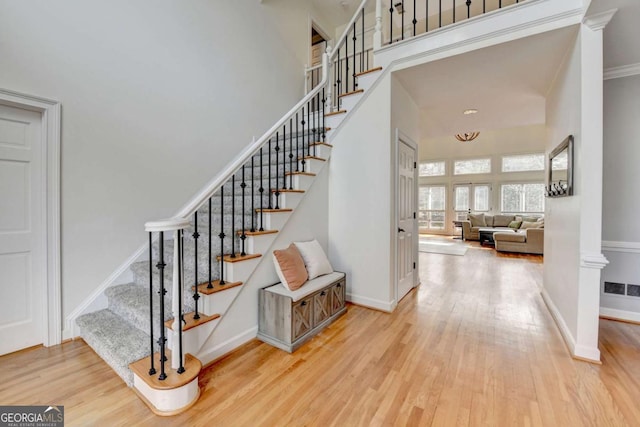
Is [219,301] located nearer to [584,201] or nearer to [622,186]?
[584,201]

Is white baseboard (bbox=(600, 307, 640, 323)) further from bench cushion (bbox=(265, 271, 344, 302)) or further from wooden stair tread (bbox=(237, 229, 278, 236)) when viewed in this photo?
wooden stair tread (bbox=(237, 229, 278, 236))

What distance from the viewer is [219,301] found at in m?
2.11

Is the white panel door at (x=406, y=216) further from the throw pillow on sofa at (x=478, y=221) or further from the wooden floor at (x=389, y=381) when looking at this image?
the throw pillow on sofa at (x=478, y=221)

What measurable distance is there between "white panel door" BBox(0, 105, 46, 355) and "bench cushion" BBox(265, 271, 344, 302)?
186cm

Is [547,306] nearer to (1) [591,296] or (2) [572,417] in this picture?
(1) [591,296]

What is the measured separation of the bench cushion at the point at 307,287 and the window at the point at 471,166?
936cm

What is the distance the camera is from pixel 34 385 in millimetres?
1786

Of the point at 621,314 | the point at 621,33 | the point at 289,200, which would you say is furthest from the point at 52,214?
the point at 621,314

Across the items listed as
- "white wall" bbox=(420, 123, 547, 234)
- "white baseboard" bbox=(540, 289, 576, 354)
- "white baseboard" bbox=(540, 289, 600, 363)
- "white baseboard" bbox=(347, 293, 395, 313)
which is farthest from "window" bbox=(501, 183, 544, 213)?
"white baseboard" bbox=(347, 293, 395, 313)

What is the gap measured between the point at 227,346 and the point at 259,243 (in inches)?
34.0

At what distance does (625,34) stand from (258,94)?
3844 millimetres

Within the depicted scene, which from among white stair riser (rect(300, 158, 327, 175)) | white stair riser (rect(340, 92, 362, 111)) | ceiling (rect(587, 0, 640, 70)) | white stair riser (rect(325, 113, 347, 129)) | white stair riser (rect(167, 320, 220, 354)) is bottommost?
white stair riser (rect(167, 320, 220, 354))

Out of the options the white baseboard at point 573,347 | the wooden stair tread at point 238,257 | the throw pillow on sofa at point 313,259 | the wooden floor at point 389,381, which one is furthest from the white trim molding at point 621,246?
the wooden stair tread at point 238,257

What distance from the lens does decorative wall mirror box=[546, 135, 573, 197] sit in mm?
2350
